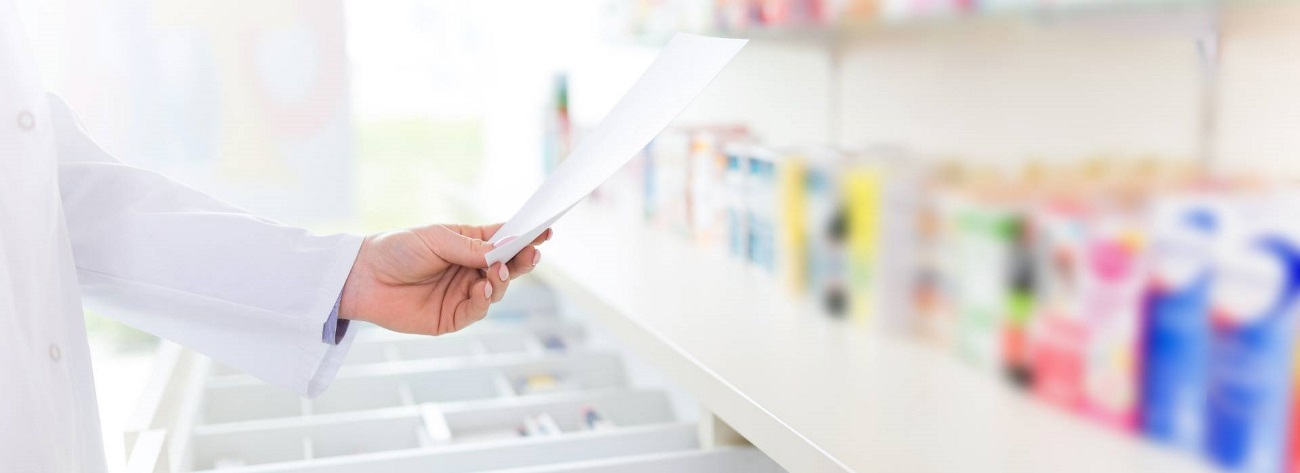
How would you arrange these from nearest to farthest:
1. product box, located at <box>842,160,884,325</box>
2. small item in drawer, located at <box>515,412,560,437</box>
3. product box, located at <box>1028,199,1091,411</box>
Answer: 1. product box, located at <box>1028,199,1091,411</box>
2. product box, located at <box>842,160,884,325</box>
3. small item in drawer, located at <box>515,412,560,437</box>

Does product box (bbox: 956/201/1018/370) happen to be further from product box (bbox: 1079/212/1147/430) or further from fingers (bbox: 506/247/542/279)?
fingers (bbox: 506/247/542/279)

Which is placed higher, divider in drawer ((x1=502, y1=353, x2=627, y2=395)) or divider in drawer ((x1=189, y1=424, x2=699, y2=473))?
divider in drawer ((x1=189, y1=424, x2=699, y2=473))

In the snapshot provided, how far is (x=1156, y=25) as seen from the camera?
1.06 metres

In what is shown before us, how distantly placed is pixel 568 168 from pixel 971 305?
1.54 ft

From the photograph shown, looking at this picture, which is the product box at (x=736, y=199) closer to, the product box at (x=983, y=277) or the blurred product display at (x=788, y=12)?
the blurred product display at (x=788, y=12)

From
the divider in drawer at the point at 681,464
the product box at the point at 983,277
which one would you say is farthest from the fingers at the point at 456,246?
the product box at the point at 983,277

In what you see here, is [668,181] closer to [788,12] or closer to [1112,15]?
[788,12]

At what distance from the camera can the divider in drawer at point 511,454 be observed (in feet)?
3.88

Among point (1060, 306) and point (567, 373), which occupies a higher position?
point (1060, 306)

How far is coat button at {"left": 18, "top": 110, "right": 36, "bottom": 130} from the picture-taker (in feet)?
3.07

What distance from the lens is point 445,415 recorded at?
4.86 ft

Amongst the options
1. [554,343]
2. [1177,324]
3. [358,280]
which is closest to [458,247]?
[358,280]

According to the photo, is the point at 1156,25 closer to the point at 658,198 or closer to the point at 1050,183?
the point at 1050,183

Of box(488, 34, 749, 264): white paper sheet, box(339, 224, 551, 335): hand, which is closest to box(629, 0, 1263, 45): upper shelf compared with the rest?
box(488, 34, 749, 264): white paper sheet
